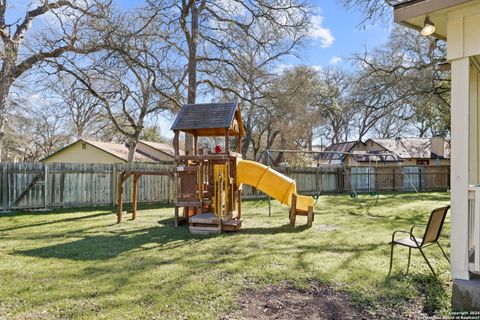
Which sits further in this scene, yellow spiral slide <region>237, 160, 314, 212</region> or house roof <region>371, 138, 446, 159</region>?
house roof <region>371, 138, 446, 159</region>

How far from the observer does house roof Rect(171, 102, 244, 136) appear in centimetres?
830

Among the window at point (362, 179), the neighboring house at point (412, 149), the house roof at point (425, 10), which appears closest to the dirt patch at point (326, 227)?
the house roof at point (425, 10)

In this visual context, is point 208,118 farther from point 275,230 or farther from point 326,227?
point 326,227

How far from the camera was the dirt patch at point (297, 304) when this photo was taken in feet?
11.8

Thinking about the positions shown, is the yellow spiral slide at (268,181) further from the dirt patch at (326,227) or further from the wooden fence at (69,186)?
the wooden fence at (69,186)

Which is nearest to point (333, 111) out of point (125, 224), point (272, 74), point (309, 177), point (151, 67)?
point (309, 177)

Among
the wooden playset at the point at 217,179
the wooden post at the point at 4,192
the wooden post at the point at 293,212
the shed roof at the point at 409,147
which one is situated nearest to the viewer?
the wooden playset at the point at 217,179

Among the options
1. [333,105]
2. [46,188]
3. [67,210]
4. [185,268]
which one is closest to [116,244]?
[185,268]

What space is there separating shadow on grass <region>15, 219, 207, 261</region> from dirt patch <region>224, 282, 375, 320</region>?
2.83 metres

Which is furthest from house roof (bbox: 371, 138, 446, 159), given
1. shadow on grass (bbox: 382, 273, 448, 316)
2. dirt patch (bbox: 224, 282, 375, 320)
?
dirt patch (bbox: 224, 282, 375, 320)

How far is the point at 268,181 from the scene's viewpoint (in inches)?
363

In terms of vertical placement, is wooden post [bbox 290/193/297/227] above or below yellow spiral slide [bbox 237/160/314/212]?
below

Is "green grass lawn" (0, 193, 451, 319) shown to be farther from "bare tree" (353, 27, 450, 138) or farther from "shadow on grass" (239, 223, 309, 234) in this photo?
"bare tree" (353, 27, 450, 138)

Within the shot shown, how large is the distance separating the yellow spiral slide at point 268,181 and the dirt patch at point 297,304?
483 centimetres
